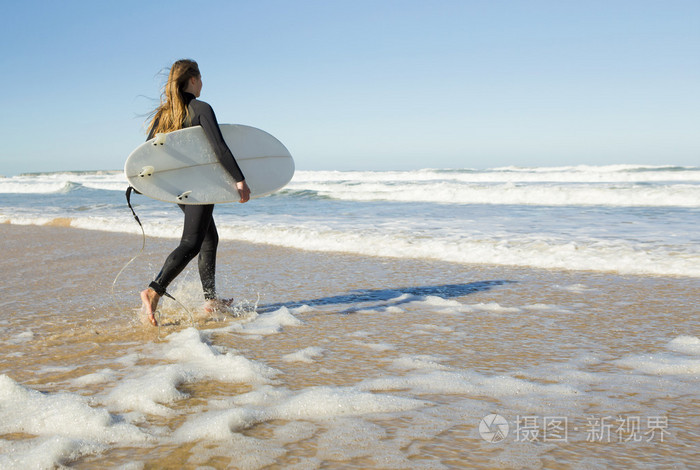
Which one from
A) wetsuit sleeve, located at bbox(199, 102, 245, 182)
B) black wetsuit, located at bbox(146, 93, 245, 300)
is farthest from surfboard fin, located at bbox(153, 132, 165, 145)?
wetsuit sleeve, located at bbox(199, 102, 245, 182)

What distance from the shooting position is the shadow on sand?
167 inches

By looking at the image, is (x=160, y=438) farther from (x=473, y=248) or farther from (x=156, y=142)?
(x=473, y=248)

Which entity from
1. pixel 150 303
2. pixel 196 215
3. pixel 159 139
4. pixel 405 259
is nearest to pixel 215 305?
pixel 150 303

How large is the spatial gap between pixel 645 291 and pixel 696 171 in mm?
30787

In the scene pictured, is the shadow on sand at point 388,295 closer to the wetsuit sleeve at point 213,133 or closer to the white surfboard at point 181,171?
the white surfboard at point 181,171

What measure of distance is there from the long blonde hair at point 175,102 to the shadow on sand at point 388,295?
1.48m

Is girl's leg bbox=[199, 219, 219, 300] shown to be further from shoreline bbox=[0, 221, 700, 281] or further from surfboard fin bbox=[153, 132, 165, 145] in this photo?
shoreline bbox=[0, 221, 700, 281]

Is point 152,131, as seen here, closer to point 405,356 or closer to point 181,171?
point 181,171

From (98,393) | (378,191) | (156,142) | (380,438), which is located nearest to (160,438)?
(98,393)

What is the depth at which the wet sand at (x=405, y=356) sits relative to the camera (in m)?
1.85

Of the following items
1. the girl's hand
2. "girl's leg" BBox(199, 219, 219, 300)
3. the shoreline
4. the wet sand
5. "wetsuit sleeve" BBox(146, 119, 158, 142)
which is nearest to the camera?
the wet sand

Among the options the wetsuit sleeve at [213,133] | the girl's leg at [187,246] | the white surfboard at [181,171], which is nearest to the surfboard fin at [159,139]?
the white surfboard at [181,171]

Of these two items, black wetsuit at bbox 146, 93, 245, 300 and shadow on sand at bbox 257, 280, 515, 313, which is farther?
shadow on sand at bbox 257, 280, 515, 313

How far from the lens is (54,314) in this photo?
400 cm
